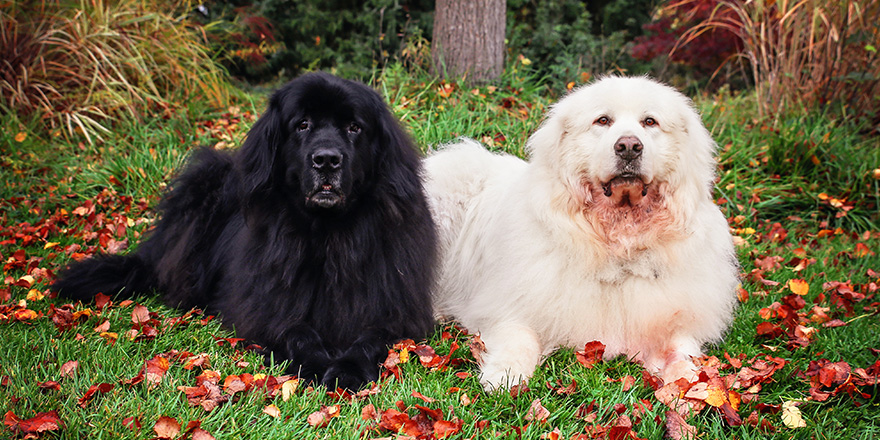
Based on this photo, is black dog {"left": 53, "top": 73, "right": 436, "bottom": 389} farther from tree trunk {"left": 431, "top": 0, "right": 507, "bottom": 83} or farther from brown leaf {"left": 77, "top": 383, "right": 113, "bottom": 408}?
tree trunk {"left": 431, "top": 0, "right": 507, "bottom": 83}

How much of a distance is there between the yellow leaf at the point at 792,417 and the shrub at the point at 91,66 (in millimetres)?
6005

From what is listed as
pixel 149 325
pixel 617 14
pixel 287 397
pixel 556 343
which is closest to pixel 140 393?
pixel 287 397

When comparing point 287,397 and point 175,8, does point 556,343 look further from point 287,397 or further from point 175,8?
point 175,8

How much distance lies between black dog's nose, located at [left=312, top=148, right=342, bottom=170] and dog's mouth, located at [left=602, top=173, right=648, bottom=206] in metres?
1.17

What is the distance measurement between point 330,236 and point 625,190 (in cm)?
134

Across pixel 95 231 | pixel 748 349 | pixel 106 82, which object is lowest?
pixel 95 231

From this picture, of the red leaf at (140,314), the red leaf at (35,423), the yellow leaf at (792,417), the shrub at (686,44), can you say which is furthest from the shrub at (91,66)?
the shrub at (686,44)

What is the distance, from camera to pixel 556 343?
3.04 m

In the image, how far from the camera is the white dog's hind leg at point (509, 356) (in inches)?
106

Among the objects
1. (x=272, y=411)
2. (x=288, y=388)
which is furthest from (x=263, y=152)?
(x=272, y=411)

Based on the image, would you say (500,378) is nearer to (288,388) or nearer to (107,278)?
(288,388)

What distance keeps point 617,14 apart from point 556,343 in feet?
38.1

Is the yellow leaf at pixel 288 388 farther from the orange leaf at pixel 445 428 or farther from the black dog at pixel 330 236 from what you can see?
the orange leaf at pixel 445 428

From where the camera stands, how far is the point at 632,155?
106 inches
